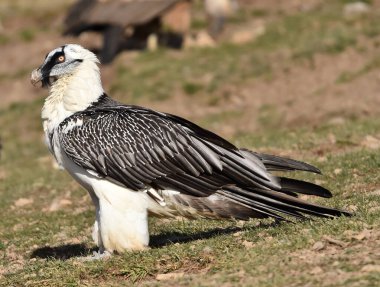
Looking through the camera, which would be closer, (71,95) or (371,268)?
(371,268)

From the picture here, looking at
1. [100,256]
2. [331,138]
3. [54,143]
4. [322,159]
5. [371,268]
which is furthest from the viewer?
[331,138]

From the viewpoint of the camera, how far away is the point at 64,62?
31.9 feet

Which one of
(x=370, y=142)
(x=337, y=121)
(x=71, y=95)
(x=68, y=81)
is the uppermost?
(x=68, y=81)

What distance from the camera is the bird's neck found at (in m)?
9.37

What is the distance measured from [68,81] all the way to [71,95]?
0.71 ft

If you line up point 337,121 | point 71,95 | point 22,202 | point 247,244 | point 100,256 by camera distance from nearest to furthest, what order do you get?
point 247,244
point 100,256
point 71,95
point 22,202
point 337,121

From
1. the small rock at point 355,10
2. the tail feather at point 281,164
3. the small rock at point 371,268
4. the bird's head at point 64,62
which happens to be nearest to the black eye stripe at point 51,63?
the bird's head at point 64,62

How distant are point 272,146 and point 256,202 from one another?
6.25 m

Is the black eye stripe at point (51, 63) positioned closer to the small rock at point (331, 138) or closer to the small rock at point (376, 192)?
the small rock at point (376, 192)

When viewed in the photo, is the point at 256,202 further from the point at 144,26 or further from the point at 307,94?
the point at 144,26

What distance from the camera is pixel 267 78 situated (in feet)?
72.9

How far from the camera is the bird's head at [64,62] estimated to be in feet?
31.8

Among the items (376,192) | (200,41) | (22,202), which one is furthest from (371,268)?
(200,41)

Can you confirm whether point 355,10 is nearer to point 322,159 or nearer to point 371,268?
point 322,159
